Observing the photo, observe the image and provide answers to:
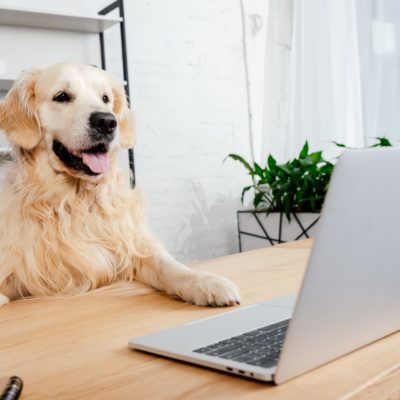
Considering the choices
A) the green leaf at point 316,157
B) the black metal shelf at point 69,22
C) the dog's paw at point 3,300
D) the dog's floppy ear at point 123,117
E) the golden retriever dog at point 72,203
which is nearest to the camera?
the dog's paw at point 3,300

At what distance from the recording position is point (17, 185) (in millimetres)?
1273

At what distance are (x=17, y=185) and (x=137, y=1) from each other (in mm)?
2485

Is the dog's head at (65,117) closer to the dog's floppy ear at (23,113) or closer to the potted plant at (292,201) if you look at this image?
the dog's floppy ear at (23,113)

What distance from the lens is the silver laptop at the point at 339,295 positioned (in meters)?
0.49

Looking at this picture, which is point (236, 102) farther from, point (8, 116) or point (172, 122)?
point (8, 116)

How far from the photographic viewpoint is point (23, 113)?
1.39 meters

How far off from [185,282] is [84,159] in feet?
1.60

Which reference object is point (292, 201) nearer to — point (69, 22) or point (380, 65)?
point (380, 65)

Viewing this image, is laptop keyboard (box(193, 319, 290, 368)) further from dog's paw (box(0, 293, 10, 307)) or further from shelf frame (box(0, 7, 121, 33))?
shelf frame (box(0, 7, 121, 33))

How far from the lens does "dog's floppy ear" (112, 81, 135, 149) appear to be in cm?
154

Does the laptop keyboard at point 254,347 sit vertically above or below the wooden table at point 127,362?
above

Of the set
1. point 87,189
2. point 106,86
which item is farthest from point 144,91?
point 87,189

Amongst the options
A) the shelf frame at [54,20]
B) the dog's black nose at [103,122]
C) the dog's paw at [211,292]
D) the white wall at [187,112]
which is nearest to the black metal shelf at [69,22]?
the shelf frame at [54,20]

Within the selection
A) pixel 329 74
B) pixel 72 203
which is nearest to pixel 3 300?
pixel 72 203
